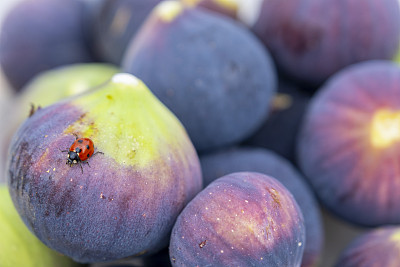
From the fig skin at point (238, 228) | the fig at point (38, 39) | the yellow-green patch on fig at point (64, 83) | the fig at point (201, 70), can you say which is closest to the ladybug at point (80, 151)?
the fig skin at point (238, 228)

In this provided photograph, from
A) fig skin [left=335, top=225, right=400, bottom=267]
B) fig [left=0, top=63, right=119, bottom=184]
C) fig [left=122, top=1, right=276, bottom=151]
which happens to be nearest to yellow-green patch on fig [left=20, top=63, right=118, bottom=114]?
fig [left=0, top=63, right=119, bottom=184]

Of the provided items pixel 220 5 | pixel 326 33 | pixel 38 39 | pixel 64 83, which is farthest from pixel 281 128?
pixel 38 39

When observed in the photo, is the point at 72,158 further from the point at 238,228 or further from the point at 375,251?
the point at 375,251

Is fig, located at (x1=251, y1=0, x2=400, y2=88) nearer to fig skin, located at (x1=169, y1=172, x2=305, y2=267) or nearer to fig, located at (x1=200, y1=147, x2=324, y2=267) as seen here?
fig, located at (x1=200, y1=147, x2=324, y2=267)

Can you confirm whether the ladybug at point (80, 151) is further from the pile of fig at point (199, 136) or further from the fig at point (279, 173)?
the fig at point (279, 173)

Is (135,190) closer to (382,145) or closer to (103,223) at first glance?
(103,223)

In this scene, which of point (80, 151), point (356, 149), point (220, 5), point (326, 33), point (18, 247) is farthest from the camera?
point (220, 5)
